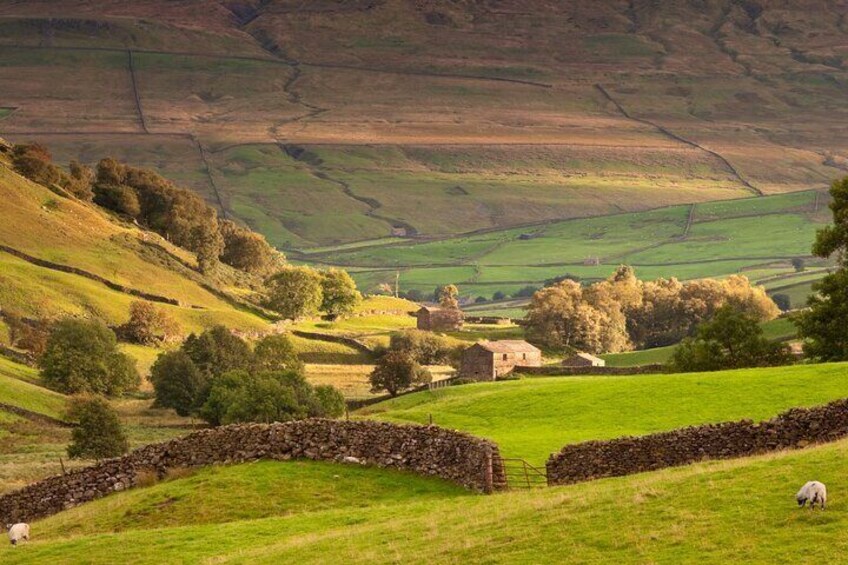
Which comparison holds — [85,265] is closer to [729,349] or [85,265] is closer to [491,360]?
[491,360]

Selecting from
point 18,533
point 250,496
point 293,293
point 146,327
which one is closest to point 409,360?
point 146,327

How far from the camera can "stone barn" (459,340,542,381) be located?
120m

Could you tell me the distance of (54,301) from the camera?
447ft

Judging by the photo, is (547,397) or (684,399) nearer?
(684,399)

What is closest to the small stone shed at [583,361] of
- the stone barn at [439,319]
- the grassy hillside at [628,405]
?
the stone barn at [439,319]

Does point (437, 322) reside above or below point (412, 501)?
below

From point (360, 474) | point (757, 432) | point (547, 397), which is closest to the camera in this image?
point (757, 432)

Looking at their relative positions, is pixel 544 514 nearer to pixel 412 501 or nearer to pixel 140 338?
pixel 412 501

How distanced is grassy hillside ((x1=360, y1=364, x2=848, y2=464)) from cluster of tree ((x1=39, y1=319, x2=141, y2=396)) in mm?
54263

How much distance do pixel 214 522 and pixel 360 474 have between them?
412 centimetres

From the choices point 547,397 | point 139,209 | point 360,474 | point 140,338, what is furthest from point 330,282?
point 360,474

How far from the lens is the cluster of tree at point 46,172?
177125 mm

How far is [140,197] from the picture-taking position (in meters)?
188

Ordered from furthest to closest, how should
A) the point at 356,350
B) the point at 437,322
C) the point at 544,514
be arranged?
the point at 437,322
the point at 356,350
the point at 544,514
